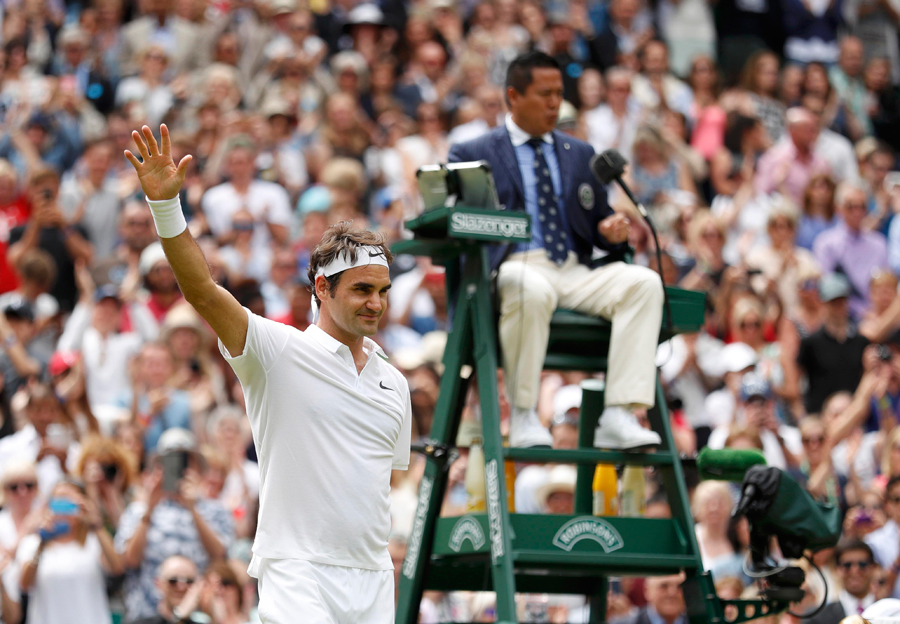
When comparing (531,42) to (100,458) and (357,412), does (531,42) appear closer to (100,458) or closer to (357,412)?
(100,458)

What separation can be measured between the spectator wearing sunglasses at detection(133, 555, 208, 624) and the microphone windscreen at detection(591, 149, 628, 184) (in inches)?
154

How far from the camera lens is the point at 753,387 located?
10.2 meters

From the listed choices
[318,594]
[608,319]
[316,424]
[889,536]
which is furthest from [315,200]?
[318,594]

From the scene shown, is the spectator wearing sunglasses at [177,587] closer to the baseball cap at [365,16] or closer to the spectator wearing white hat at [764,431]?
the spectator wearing white hat at [764,431]

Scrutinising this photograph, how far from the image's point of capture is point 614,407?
6355 mm

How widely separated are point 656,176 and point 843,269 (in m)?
2.13

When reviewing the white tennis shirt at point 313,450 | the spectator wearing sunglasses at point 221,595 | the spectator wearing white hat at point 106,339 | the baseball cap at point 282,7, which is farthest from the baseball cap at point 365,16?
the white tennis shirt at point 313,450

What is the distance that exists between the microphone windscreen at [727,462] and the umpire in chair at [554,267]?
0.47 m

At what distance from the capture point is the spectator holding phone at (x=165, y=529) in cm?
897

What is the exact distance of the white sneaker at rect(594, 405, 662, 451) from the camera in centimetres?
620

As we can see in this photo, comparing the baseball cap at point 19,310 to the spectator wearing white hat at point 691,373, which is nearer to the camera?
the baseball cap at point 19,310

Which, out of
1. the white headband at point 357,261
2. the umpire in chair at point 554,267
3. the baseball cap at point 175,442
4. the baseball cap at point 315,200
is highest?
the white headband at point 357,261

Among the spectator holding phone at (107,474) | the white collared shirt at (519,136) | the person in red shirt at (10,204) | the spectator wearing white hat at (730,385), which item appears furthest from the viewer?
the person in red shirt at (10,204)

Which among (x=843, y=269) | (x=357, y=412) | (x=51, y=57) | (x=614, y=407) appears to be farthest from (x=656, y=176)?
(x=357, y=412)
